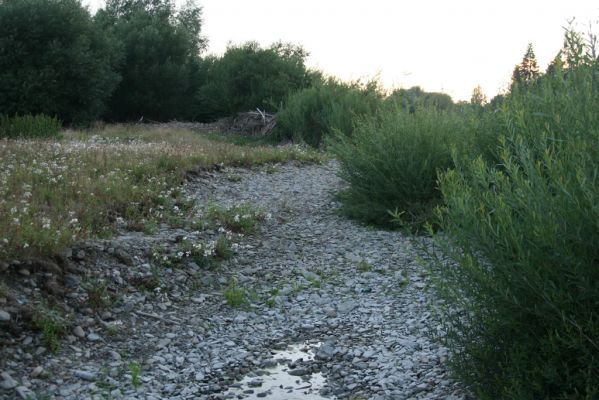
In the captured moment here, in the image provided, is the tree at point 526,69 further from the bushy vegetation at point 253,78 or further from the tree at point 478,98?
the bushy vegetation at point 253,78

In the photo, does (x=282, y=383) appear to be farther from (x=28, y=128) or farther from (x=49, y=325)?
(x=28, y=128)

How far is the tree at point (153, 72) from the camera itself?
27.8 m

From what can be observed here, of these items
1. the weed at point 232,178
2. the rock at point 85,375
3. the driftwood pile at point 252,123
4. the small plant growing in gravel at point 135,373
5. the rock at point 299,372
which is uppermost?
the driftwood pile at point 252,123

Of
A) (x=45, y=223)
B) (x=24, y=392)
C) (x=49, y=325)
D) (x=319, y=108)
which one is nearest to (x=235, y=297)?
(x=49, y=325)

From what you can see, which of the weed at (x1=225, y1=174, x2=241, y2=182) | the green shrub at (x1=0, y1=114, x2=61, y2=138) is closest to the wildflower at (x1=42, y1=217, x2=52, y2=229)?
the weed at (x1=225, y1=174, x2=241, y2=182)

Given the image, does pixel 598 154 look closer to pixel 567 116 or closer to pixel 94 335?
pixel 567 116

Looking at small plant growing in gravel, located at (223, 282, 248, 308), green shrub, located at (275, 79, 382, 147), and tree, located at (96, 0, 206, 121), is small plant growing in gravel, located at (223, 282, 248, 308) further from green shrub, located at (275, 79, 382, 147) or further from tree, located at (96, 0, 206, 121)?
tree, located at (96, 0, 206, 121)

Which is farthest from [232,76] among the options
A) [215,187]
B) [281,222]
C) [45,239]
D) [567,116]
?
[567,116]

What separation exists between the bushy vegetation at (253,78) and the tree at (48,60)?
519 cm

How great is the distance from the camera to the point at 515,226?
11.2 feet

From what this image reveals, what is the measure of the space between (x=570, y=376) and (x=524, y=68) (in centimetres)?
669

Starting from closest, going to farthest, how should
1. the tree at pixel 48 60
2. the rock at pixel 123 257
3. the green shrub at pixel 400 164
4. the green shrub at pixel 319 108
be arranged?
1. the rock at pixel 123 257
2. the green shrub at pixel 400 164
3. the green shrub at pixel 319 108
4. the tree at pixel 48 60

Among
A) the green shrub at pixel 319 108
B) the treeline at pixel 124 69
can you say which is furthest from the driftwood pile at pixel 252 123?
the green shrub at pixel 319 108

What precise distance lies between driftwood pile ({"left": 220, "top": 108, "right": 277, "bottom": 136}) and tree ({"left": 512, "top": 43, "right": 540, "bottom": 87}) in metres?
11.9
